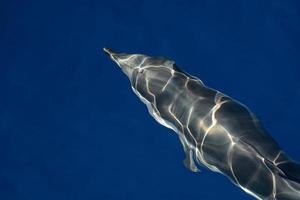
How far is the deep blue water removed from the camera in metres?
11.9

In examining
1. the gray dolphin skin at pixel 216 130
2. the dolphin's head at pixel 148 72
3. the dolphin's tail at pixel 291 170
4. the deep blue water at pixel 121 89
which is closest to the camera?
the dolphin's tail at pixel 291 170

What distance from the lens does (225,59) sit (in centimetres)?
1236

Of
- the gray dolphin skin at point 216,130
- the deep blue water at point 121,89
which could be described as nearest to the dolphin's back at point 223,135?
the gray dolphin skin at point 216,130

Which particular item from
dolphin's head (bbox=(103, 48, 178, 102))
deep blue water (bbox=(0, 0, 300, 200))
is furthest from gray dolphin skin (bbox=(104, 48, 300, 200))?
deep blue water (bbox=(0, 0, 300, 200))

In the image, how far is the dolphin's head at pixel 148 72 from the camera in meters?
9.69

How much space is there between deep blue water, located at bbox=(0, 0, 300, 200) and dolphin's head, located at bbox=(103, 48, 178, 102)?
2098mm

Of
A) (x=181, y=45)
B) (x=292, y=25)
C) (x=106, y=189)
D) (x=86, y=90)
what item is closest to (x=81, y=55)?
(x=86, y=90)

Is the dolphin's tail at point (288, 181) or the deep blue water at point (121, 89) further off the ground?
the deep blue water at point (121, 89)

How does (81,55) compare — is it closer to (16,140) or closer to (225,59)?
(16,140)

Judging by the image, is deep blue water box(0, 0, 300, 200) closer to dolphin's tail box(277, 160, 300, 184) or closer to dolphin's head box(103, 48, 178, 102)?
dolphin's head box(103, 48, 178, 102)

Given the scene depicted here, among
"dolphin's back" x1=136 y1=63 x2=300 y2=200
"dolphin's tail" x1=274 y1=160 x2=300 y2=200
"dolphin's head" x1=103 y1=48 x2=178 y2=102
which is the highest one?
"dolphin's head" x1=103 y1=48 x2=178 y2=102

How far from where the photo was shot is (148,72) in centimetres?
990

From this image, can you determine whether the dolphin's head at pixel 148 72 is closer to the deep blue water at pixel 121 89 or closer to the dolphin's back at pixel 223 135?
the dolphin's back at pixel 223 135

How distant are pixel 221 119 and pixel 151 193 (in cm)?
411
